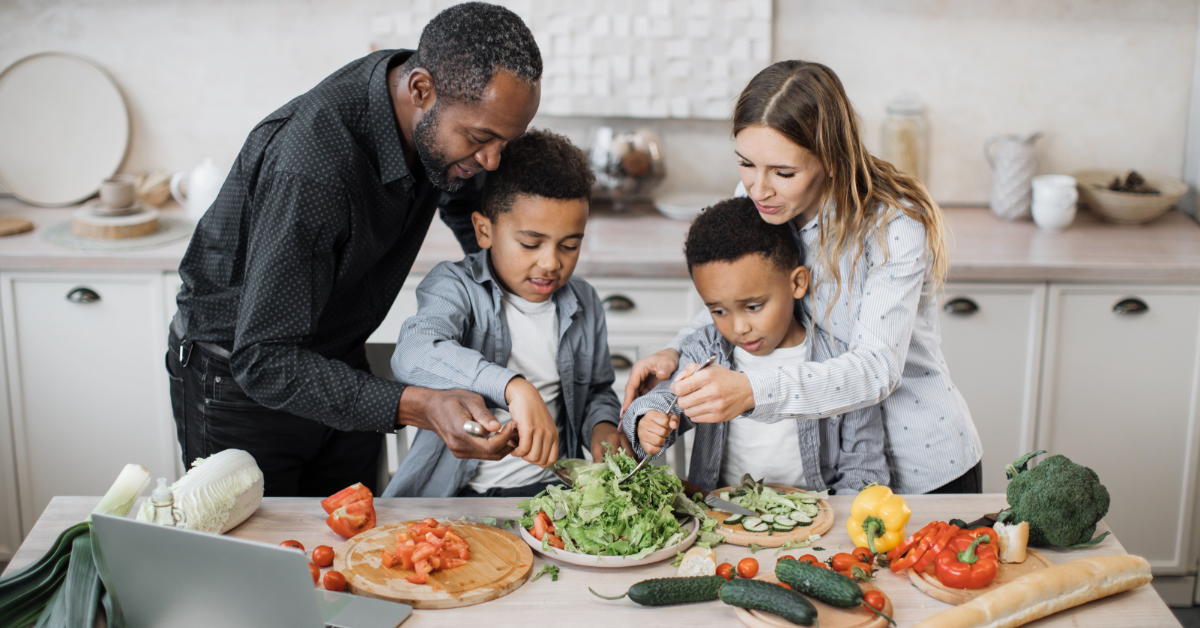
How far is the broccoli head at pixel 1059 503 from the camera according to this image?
136 centimetres

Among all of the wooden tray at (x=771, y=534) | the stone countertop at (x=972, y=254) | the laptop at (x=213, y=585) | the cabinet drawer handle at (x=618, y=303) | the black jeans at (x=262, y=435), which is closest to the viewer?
the laptop at (x=213, y=585)

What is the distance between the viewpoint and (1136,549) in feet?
9.51

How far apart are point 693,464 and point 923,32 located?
2.09 m

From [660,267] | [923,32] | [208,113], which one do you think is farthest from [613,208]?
[208,113]

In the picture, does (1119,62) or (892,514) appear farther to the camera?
(1119,62)

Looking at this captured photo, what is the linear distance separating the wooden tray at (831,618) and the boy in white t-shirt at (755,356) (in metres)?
0.40

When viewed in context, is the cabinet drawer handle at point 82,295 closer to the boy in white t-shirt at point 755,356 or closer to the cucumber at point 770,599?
the boy in white t-shirt at point 755,356

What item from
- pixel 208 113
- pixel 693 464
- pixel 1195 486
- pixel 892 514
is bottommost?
pixel 1195 486

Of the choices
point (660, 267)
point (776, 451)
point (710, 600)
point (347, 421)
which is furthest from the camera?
point (660, 267)

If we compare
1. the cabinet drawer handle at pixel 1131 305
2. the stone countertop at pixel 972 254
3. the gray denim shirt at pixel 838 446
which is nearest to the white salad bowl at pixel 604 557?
the gray denim shirt at pixel 838 446

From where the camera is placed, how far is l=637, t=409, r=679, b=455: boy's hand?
1.55 m

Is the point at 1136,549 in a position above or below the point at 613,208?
below

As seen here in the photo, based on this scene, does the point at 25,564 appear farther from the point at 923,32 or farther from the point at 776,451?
the point at 923,32

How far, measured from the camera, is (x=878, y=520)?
1378mm
